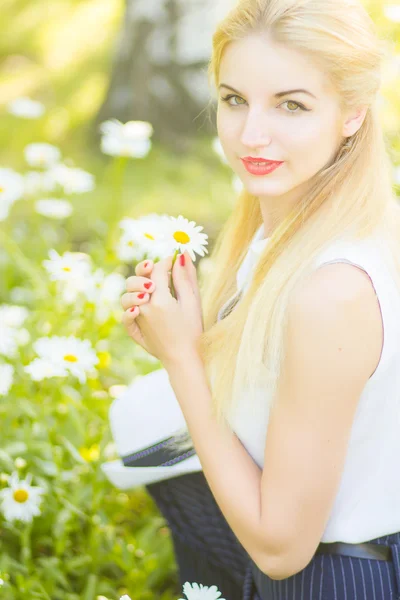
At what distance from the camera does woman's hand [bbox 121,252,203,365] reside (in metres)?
1.12

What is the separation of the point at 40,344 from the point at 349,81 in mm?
827

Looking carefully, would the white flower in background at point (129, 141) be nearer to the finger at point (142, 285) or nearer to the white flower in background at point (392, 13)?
the white flower in background at point (392, 13)

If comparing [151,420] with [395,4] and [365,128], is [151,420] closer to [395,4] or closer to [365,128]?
[365,128]

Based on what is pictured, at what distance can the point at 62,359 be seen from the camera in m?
1.50

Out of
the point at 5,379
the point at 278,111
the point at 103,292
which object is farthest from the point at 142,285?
the point at 103,292

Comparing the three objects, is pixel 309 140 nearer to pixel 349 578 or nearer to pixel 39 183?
pixel 349 578

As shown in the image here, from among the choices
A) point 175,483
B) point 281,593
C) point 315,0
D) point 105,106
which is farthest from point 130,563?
point 105,106

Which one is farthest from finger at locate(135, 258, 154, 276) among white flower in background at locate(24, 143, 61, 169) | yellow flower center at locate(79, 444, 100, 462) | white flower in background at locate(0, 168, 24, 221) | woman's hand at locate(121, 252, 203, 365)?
white flower in background at locate(24, 143, 61, 169)

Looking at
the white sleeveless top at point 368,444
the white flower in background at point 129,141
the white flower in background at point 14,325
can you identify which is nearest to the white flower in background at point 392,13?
the white flower in background at point 129,141

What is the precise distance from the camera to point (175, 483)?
1419 millimetres

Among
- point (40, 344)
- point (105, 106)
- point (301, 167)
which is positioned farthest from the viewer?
point (105, 106)

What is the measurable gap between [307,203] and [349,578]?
0.55m

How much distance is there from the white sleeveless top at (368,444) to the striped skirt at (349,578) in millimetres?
31

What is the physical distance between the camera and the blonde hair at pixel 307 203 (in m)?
Answer: 1.01
